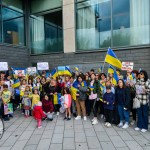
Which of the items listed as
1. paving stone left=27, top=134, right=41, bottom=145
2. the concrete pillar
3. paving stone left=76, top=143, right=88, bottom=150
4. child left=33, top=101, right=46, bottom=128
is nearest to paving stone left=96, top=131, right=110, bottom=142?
paving stone left=76, top=143, right=88, bottom=150

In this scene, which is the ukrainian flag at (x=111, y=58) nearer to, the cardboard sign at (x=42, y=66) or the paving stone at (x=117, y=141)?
the paving stone at (x=117, y=141)

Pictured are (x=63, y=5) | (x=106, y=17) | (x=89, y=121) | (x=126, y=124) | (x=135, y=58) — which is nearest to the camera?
(x=126, y=124)

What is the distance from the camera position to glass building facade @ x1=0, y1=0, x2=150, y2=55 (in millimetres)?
9773

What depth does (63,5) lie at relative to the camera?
11.8 meters

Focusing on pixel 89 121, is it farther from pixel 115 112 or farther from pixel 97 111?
pixel 115 112

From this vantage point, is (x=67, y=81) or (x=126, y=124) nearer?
(x=126, y=124)

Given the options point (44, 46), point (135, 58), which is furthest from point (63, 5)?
point (135, 58)

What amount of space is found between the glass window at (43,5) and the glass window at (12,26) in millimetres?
1077

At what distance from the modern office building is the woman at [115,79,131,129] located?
3.77 meters

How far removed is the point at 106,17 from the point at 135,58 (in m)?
2.87

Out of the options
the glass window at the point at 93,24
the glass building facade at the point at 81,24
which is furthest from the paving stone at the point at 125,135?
the glass window at the point at 93,24

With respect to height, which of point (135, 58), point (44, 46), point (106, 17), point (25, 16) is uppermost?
point (25, 16)

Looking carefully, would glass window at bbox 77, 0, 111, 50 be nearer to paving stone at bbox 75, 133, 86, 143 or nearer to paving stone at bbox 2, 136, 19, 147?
paving stone at bbox 75, 133, 86, 143

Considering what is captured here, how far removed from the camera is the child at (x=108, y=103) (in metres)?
6.31
